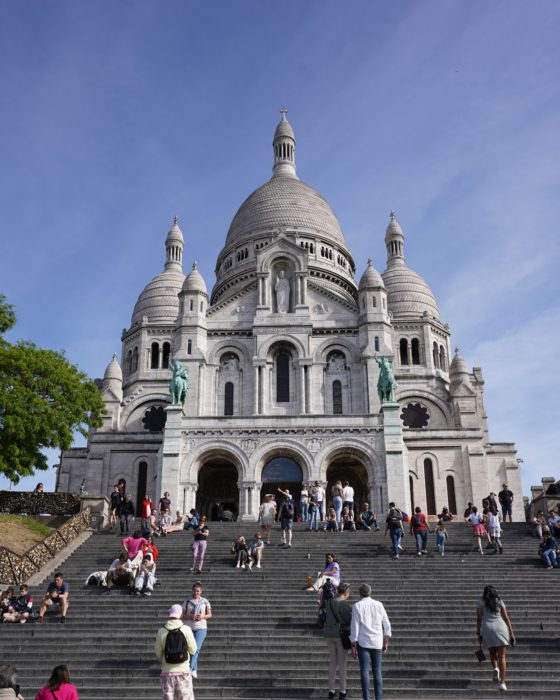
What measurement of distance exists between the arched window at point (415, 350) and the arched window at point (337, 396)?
10018 millimetres

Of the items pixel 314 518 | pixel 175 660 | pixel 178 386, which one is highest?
pixel 178 386

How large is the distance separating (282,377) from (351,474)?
22.1 ft

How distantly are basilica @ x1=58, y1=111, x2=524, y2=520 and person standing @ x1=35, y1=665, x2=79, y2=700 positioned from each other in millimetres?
27260

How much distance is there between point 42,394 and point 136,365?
69.5 feet

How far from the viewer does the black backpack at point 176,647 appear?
10609 millimetres

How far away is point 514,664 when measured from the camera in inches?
563

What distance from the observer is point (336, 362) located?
146 feet

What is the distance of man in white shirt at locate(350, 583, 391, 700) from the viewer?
457 inches

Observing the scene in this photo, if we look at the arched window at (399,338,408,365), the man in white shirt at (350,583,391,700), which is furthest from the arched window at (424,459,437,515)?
the man in white shirt at (350,583,391,700)

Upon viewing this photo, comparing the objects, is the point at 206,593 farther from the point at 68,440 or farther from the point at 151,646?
the point at 68,440

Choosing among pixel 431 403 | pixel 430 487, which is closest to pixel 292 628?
pixel 430 487

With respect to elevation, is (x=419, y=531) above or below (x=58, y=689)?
above

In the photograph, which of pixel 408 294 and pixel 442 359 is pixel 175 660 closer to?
pixel 442 359

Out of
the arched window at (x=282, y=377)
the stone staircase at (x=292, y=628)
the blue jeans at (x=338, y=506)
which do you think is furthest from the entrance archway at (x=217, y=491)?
the stone staircase at (x=292, y=628)
